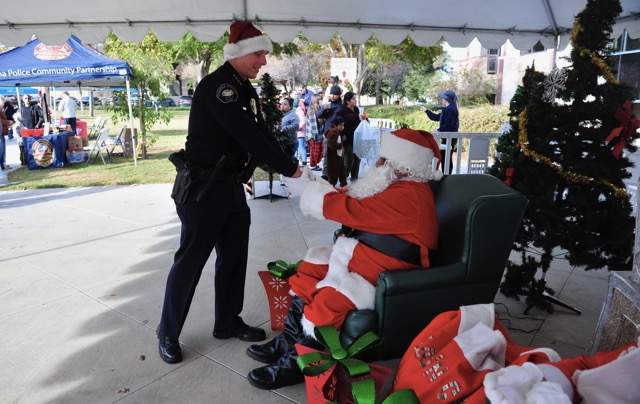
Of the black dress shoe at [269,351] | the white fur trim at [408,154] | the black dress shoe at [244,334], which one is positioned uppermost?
the white fur trim at [408,154]

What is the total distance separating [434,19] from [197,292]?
406cm

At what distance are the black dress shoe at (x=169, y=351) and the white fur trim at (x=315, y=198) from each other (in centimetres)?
119

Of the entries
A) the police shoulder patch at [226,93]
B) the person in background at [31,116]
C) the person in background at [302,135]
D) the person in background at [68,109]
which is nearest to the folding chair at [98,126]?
the person in background at [68,109]

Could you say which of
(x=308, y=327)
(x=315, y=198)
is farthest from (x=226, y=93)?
(x=308, y=327)

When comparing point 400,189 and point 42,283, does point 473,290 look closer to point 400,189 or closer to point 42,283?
→ point 400,189

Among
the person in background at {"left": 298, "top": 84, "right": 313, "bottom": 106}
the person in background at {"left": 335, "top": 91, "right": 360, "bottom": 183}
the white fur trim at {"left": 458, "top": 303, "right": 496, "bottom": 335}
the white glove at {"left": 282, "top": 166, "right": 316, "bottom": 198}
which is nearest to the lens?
the white fur trim at {"left": 458, "top": 303, "right": 496, "bottom": 335}

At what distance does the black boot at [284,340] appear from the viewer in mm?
2625

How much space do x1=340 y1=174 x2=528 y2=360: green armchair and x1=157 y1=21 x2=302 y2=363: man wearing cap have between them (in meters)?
0.89

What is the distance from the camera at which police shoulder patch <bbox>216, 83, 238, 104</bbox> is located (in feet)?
8.30

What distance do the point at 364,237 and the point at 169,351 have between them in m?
1.40

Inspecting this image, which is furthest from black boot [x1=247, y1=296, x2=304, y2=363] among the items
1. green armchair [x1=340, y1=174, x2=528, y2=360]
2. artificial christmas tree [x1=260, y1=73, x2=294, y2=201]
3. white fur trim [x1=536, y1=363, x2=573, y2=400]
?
artificial christmas tree [x1=260, y1=73, x2=294, y2=201]

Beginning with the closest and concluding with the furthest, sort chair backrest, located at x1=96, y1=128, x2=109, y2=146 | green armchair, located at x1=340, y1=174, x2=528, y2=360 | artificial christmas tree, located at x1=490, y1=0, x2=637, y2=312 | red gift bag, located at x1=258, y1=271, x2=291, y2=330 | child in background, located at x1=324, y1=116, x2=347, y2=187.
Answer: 1. green armchair, located at x1=340, y1=174, x2=528, y2=360
2. red gift bag, located at x1=258, y1=271, x2=291, y2=330
3. artificial christmas tree, located at x1=490, y1=0, x2=637, y2=312
4. child in background, located at x1=324, y1=116, x2=347, y2=187
5. chair backrest, located at x1=96, y1=128, x2=109, y2=146

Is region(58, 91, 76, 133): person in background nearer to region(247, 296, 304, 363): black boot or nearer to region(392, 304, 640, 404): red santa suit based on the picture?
region(247, 296, 304, 363): black boot

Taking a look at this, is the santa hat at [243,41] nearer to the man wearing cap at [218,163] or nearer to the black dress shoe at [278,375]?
the man wearing cap at [218,163]
